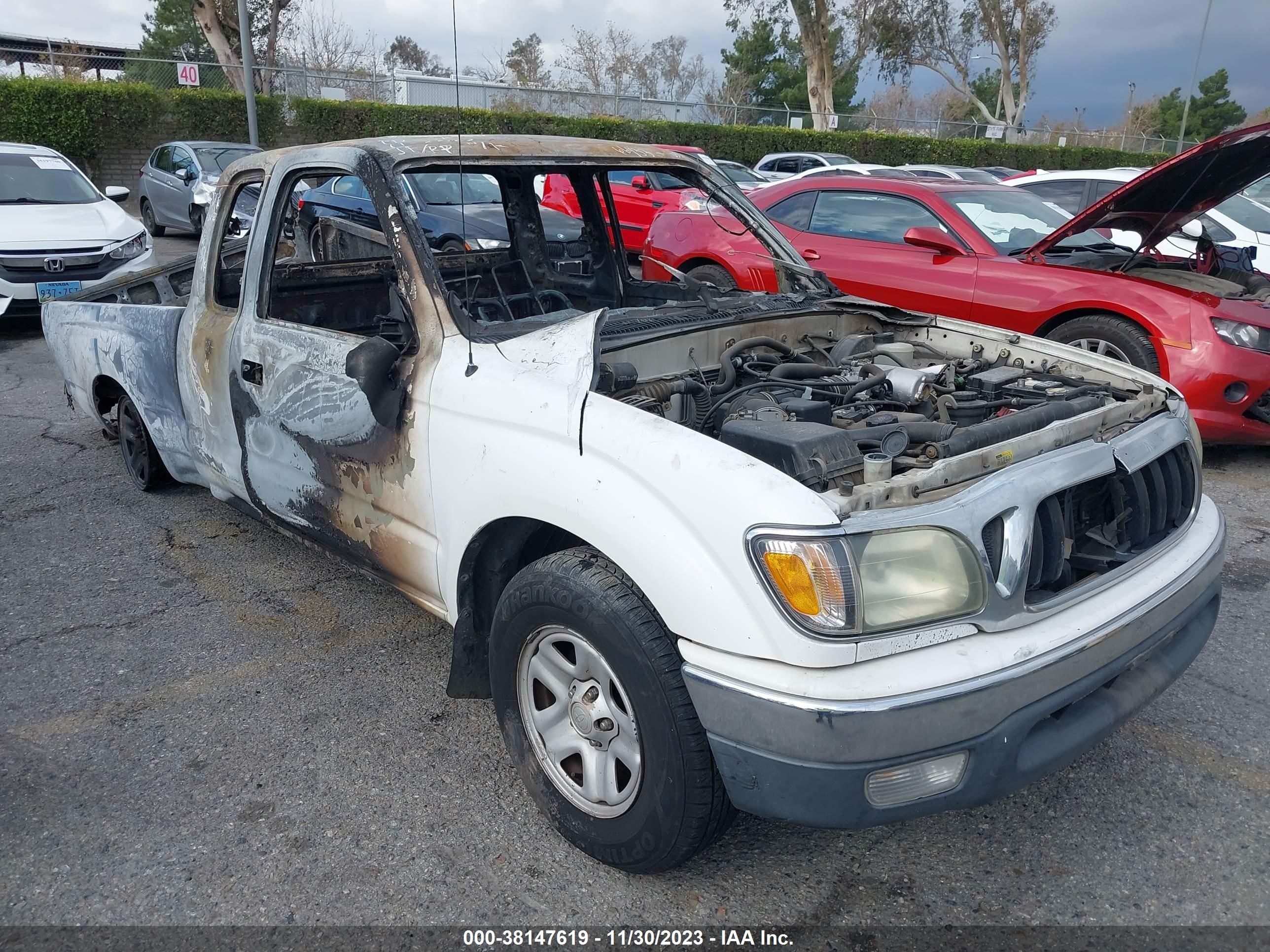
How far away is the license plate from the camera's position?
8336 mm

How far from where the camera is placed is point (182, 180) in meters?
14.0

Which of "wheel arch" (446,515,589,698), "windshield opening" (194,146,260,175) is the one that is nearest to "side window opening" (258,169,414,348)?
"wheel arch" (446,515,589,698)

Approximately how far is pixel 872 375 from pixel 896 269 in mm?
3893

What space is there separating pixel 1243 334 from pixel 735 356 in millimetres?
3673

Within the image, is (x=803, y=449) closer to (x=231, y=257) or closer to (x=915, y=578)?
(x=915, y=578)

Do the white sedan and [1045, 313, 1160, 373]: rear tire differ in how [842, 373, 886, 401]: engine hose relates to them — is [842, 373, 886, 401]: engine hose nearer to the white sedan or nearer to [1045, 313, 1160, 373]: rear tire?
[1045, 313, 1160, 373]: rear tire

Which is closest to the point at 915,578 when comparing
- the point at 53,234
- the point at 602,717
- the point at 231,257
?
the point at 602,717

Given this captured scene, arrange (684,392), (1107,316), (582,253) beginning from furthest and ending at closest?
1. (1107,316)
2. (582,253)
3. (684,392)

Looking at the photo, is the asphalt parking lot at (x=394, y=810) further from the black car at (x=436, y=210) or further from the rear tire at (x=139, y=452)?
the black car at (x=436, y=210)

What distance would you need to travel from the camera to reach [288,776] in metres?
2.79

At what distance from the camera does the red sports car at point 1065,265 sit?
5.25m

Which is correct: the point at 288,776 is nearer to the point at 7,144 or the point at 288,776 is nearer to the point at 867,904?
the point at 867,904

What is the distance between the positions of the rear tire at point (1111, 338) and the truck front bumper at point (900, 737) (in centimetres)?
383

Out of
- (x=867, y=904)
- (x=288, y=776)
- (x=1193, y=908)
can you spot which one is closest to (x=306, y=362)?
(x=288, y=776)
